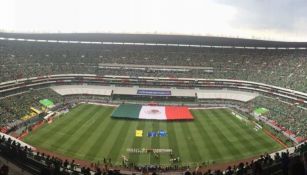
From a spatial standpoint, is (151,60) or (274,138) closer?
(274,138)

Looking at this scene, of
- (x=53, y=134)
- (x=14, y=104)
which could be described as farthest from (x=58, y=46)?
(x=53, y=134)

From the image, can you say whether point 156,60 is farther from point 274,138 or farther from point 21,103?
point 274,138

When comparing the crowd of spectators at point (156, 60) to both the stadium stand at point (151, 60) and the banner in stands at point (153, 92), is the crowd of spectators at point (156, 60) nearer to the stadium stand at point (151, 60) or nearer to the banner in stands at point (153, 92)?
the stadium stand at point (151, 60)

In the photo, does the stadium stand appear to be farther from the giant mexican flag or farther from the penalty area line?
the penalty area line

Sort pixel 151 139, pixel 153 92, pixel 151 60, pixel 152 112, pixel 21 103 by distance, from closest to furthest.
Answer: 1. pixel 151 139
2. pixel 21 103
3. pixel 152 112
4. pixel 153 92
5. pixel 151 60

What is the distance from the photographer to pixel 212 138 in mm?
49750

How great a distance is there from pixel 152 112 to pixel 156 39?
31710 millimetres

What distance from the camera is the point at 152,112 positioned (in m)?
65.3

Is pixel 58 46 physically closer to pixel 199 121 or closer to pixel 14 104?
pixel 14 104

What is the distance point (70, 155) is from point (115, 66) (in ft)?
167

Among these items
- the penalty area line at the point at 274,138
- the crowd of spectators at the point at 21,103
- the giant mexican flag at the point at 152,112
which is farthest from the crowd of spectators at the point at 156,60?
the penalty area line at the point at 274,138

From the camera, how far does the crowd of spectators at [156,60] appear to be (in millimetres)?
81375

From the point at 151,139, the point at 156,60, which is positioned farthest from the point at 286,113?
the point at 156,60

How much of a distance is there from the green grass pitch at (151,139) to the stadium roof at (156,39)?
31.4 m
